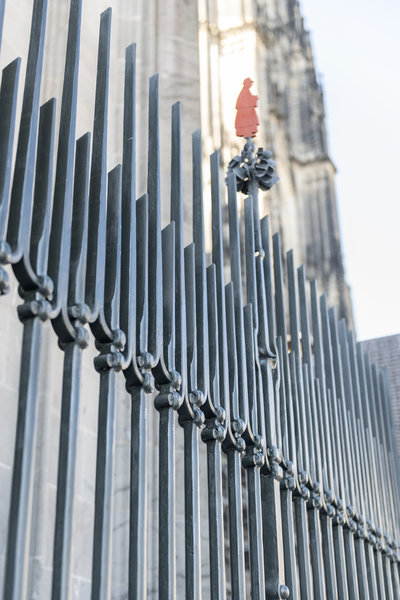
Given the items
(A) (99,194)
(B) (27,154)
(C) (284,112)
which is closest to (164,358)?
(A) (99,194)

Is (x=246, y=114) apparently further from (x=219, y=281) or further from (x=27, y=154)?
(x=27, y=154)

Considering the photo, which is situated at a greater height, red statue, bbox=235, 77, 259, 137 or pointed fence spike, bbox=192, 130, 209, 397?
red statue, bbox=235, 77, 259, 137

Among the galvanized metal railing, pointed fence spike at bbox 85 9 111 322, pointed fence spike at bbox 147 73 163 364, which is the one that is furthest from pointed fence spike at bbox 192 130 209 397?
pointed fence spike at bbox 85 9 111 322

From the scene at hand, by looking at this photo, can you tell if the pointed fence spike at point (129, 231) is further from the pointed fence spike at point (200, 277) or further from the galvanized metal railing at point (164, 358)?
the pointed fence spike at point (200, 277)

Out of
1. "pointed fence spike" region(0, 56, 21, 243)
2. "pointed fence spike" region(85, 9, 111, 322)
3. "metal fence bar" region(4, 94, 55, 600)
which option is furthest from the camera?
"pointed fence spike" region(85, 9, 111, 322)

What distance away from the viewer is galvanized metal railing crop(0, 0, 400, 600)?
62.1 inches

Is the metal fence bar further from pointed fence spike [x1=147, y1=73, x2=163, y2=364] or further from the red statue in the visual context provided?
the red statue

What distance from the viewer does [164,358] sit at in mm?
1987

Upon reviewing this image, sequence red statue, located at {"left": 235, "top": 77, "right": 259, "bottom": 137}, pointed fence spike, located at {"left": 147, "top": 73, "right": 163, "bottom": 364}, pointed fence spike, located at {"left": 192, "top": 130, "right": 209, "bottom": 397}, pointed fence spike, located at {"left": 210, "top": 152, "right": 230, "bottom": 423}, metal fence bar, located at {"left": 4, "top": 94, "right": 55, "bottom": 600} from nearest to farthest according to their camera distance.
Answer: metal fence bar, located at {"left": 4, "top": 94, "right": 55, "bottom": 600}
pointed fence spike, located at {"left": 147, "top": 73, "right": 163, "bottom": 364}
pointed fence spike, located at {"left": 192, "top": 130, "right": 209, "bottom": 397}
pointed fence spike, located at {"left": 210, "top": 152, "right": 230, "bottom": 423}
red statue, located at {"left": 235, "top": 77, "right": 259, "bottom": 137}

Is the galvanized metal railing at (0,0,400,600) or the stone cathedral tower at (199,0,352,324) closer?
the galvanized metal railing at (0,0,400,600)

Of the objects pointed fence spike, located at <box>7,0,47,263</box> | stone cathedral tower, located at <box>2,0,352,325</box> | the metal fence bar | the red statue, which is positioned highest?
stone cathedral tower, located at <box>2,0,352,325</box>

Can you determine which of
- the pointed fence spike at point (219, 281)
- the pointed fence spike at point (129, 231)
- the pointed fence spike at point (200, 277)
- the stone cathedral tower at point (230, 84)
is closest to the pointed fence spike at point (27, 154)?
the pointed fence spike at point (129, 231)

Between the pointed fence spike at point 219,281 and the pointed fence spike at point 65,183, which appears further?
the pointed fence spike at point 219,281

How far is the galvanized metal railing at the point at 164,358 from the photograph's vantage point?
1577 mm
